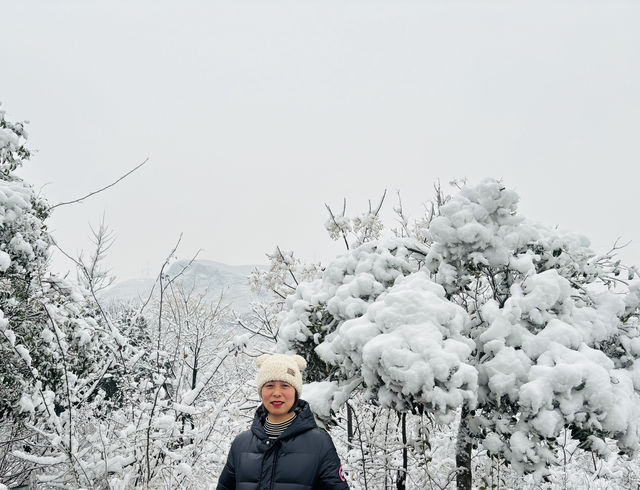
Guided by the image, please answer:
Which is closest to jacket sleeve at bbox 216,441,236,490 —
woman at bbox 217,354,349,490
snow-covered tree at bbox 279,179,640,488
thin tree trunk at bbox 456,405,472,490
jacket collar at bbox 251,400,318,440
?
woman at bbox 217,354,349,490

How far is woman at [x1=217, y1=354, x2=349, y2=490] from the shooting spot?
2211mm

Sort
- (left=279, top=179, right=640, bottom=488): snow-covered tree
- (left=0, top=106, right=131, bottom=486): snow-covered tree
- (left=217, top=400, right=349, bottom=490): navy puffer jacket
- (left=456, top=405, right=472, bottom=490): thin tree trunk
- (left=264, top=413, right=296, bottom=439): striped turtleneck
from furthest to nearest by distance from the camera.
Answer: (left=0, top=106, right=131, bottom=486): snow-covered tree
(left=456, top=405, right=472, bottom=490): thin tree trunk
(left=279, top=179, right=640, bottom=488): snow-covered tree
(left=264, top=413, right=296, bottom=439): striped turtleneck
(left=217, top=400, right=349, bottom=490): navy puffer jacket

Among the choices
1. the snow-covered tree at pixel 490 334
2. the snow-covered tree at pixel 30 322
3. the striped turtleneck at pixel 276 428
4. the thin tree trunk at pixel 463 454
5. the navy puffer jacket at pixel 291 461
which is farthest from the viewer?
the snow-covered tree at pixel 30 322

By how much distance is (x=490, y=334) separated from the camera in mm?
3861

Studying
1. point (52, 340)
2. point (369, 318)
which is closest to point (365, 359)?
point (369, 318)

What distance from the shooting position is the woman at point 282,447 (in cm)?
221

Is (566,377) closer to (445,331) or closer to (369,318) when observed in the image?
(445,331)

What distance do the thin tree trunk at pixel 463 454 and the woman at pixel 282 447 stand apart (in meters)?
2.58

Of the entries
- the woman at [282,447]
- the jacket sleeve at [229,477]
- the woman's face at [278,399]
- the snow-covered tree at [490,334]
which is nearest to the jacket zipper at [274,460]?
the woman at [282,447]

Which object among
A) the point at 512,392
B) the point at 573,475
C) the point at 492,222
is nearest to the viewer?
the point at 512,392

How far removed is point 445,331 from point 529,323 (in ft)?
3.13

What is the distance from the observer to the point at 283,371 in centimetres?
241

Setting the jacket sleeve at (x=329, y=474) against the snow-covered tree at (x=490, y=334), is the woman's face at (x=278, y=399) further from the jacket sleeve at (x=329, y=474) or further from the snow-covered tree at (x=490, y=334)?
the snow-covered tree at (x=490, y=334)

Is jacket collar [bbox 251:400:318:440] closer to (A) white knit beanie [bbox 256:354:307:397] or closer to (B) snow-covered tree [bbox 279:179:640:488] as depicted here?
(A) white knit beanie [bbox 256:354:307:397]
